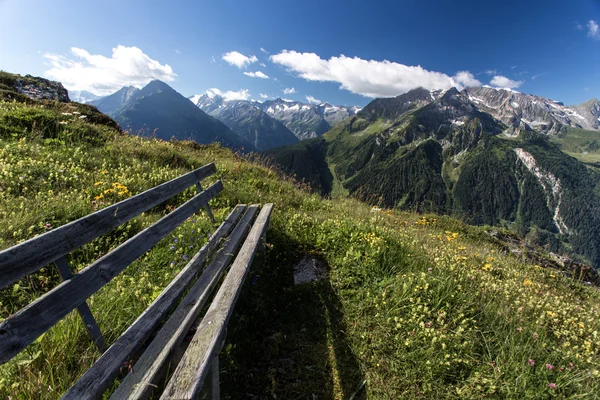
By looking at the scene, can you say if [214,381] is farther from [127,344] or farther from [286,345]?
[286,345]

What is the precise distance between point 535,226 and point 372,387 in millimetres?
240908

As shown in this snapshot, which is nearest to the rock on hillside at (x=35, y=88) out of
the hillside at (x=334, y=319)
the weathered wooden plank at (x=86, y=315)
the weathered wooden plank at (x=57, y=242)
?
the hillside at (x=334, y=319)

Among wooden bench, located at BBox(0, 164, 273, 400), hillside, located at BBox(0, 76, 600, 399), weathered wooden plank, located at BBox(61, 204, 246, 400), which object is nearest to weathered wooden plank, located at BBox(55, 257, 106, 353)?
wooden bench, located at BBox(0, 164, 273, 400)

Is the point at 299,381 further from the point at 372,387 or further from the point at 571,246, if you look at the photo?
the point at 571,246

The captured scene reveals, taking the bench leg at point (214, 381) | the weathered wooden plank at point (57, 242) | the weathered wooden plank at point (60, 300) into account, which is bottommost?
the bench leg at point (214, 381)

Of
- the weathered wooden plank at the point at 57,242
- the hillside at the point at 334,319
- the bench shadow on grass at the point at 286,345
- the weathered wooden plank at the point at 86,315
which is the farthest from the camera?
the bench shadow on grass at the point at 286,345

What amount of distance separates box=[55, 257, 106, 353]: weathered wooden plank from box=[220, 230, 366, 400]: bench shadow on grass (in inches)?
50.1

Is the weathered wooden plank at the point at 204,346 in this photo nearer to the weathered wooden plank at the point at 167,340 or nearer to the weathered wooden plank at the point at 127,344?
the weathered wooden plank at the point at 167,340

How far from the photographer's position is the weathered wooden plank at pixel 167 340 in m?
2.10

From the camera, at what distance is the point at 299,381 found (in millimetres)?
3379

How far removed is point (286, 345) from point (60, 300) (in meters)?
2.70

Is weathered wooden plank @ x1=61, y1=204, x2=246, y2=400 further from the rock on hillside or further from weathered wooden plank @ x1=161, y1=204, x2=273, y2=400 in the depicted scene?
the rock on hillside

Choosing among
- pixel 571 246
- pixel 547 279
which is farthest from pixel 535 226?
pixel 547 279

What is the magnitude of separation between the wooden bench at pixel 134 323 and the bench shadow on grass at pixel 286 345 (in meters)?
0.81
